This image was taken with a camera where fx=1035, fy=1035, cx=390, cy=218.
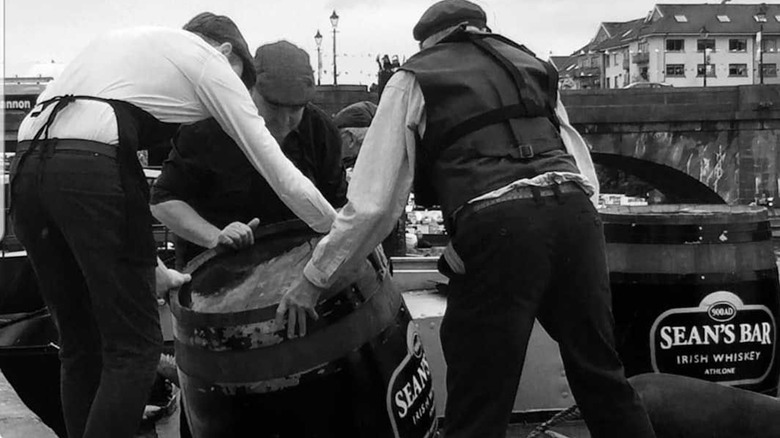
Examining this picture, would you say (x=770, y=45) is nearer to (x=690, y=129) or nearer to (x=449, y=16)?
(x=690, y=129)

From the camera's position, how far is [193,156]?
12.4ft

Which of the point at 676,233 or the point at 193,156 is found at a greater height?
the point at 193,156

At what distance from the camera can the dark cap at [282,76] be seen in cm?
359

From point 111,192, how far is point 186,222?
1.00m

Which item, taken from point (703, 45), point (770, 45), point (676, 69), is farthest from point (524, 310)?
point (770, 45)

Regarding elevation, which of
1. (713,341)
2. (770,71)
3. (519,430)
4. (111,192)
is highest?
(111,192)

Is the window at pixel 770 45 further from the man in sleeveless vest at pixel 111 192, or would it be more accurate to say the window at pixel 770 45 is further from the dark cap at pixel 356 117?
the man in sleeveless vest at pixel 111 192

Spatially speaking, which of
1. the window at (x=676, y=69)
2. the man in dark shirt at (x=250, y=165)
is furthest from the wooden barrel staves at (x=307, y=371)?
the window at (x=676, y=69)

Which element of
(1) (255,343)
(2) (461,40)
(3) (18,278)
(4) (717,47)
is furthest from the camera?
(4) (717,47)

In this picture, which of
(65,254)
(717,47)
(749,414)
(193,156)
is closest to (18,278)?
(193,156)

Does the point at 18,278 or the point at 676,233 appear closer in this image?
the point at 676,233

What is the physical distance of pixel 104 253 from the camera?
2.55m

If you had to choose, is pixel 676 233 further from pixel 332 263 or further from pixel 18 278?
pixel 18 278

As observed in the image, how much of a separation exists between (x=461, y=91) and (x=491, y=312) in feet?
1.84
